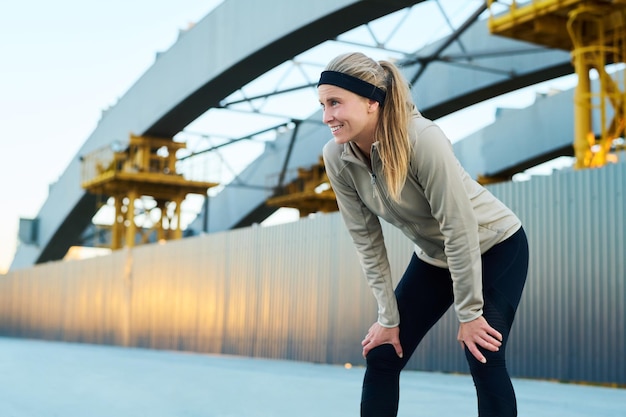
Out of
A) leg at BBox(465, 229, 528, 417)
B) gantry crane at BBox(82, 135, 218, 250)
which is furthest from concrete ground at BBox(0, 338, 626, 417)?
gantry crane at BBox(82, 135, 218, 250)

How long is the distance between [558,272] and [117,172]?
19623 mm

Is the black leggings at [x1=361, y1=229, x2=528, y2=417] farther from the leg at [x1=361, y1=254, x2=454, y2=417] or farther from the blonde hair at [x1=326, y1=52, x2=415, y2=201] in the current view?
the blonde hair at [x1=326, y1=52, x2=415, y2=201]

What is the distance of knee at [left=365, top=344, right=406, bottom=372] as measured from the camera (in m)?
3.06

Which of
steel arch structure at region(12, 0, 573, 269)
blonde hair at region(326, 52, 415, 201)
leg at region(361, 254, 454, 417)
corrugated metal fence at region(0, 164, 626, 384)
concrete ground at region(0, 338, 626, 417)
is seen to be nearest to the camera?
blonde hair at region(326, 52, 415, 201)

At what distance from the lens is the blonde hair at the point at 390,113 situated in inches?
108

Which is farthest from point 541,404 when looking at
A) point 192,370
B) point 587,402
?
point 192,370

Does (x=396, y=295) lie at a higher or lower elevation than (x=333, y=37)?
lower

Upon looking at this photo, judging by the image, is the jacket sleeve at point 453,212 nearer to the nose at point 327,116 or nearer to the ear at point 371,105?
the ear at point 371,105

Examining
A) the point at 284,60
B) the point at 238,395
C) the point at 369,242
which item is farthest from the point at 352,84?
the point at 284,60

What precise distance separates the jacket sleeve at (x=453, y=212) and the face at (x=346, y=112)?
0.17 m

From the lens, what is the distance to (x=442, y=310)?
3.14 m

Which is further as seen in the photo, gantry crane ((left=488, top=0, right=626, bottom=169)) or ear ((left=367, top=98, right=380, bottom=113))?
gantry crane ((left=488, top=0, right=626, bottom=169))

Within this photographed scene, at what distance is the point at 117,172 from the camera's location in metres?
27.0

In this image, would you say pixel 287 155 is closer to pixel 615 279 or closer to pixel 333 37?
pixel 333 37
